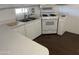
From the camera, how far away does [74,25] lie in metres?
4.80

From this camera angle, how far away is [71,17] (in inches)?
186

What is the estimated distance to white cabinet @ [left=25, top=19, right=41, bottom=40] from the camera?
3.67 metres

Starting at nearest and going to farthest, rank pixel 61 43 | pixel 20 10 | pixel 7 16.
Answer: pixel 7 16 < pixel 61 43 < pixel 20 10

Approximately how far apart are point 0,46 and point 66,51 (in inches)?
92.0

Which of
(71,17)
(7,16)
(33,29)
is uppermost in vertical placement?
(7,16)

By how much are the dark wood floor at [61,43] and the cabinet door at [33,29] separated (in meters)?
0.25

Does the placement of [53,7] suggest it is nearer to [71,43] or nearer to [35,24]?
[35,24]

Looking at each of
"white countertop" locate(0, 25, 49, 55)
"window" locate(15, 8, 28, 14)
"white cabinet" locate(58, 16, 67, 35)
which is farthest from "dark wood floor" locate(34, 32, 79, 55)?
"white countertop" locate(0, 25, 49, 55)

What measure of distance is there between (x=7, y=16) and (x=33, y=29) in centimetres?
106

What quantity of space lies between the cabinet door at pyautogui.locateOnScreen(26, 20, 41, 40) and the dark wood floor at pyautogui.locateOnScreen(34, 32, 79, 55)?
25 centimetres

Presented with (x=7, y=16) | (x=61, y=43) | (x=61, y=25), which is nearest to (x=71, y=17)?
(x=61, y=25)

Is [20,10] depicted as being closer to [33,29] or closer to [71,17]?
[33,29]

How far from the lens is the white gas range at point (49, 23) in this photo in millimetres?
4523

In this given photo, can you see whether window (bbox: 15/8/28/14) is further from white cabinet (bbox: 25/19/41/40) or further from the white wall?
white cabinet (bbox: 25/19/41/40)
